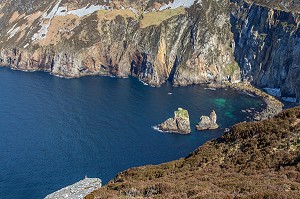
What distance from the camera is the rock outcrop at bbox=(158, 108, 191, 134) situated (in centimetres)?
13875

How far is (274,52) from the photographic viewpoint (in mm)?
185875

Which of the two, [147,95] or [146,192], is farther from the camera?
[147,95]

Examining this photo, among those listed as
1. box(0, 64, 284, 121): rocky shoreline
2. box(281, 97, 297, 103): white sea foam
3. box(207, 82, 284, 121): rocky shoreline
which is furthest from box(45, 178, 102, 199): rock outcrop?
box(281, 97, 297, 103): white sea foam

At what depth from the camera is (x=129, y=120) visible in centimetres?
14562

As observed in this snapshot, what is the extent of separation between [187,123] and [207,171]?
10240 cm

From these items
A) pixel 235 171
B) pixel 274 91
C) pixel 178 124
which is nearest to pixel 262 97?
pixel 274 91

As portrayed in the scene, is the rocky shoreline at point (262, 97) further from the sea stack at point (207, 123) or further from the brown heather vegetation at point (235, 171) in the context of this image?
the brown heather vegetation at point (235, 171)

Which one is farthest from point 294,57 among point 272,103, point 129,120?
point 129,120

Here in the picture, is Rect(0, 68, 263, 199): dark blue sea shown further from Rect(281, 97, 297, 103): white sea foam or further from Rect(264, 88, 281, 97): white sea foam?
Rect(281, 97, 297, 103): white sea foam

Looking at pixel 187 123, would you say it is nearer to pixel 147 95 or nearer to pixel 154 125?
pixel 154 125

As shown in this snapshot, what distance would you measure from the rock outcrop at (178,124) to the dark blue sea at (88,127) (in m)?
3.27

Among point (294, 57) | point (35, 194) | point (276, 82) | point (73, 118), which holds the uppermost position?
point (294, 57)

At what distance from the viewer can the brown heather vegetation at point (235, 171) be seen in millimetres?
29234

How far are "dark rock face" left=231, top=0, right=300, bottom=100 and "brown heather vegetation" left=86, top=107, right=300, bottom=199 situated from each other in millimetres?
133811
